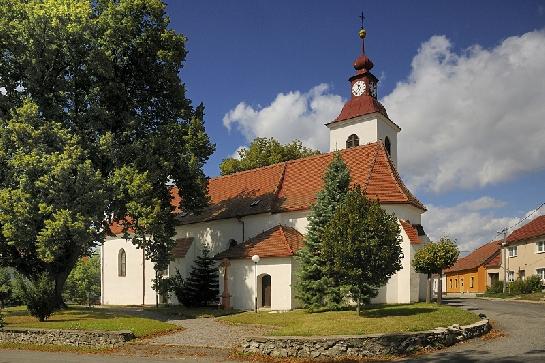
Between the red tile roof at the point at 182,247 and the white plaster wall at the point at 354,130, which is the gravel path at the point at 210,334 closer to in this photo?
the red tile roof at the point at 182,247

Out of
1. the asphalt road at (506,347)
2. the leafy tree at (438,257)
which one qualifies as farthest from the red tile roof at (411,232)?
the asphalt road at (506,347)

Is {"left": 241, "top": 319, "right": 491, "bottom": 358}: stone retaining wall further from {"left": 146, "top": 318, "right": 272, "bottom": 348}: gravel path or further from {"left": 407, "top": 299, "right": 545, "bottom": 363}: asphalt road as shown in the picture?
{"left": 146, "top": 318, "right": 272, "bottom": 348}: gravel path

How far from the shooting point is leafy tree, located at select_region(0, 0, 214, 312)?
75.8 feet

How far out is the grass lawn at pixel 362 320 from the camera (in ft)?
57.9

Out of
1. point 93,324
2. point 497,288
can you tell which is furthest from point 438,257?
point 497,288

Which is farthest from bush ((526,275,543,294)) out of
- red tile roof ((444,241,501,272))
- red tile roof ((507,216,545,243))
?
red tile roof ((444,241,501,272))

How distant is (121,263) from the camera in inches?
1658

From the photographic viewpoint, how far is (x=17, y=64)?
82.7 ft

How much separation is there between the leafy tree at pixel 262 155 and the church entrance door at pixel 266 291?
23064mm

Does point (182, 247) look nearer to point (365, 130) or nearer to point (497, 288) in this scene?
point (365, 130)

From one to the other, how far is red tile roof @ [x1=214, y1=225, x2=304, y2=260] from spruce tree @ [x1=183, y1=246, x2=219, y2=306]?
1295 mm

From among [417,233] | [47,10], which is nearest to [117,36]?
[47,10]

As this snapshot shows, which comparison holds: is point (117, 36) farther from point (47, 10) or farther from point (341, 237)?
point (341, 237)

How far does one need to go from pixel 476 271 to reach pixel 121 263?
4024cm
